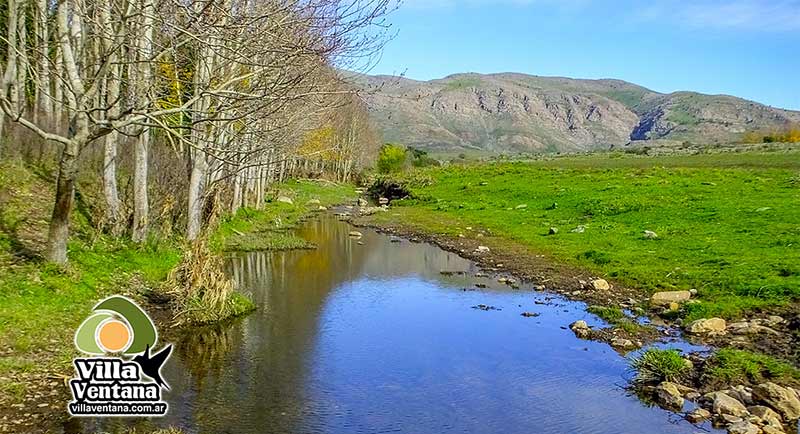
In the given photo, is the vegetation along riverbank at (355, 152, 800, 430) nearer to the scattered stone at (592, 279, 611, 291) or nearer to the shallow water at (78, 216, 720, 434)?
the scattered stone at (592, 279, 611, 291)

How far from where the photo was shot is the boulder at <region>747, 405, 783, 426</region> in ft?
33.6

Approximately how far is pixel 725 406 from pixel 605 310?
652 centimetres

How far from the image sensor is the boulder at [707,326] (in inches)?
600

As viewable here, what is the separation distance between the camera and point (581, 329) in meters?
15.7

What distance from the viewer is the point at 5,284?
1280cm

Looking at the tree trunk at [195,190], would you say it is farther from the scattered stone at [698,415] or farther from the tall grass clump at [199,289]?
A: the scattered stone at [698,415]

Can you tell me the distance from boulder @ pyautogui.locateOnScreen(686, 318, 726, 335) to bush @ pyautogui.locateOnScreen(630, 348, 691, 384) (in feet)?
9.59

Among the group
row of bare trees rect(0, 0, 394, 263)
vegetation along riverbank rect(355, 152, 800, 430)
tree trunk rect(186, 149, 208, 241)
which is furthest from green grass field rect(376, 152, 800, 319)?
tree trunk rect(186, 149, 208, 241)

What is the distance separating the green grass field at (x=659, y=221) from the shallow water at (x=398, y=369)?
4.27 meters

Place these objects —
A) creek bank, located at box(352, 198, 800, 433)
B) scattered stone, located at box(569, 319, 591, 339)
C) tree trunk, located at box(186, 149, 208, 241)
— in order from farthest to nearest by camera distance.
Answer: tree trunk, located at box(186, 149, 208, 241), scattered stone, located at box(569, 319, 591, 339), creek bank, located at box(352, 198, 800, 433)

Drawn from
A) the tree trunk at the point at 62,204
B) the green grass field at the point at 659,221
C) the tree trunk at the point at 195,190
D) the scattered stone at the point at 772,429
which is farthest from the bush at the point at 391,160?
the scattered stone at the point at 772,429

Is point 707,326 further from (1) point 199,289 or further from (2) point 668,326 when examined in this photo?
(1) point 199,289

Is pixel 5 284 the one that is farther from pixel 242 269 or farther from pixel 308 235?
pixel 308 235

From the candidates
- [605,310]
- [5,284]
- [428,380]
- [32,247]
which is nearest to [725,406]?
[428,380]
